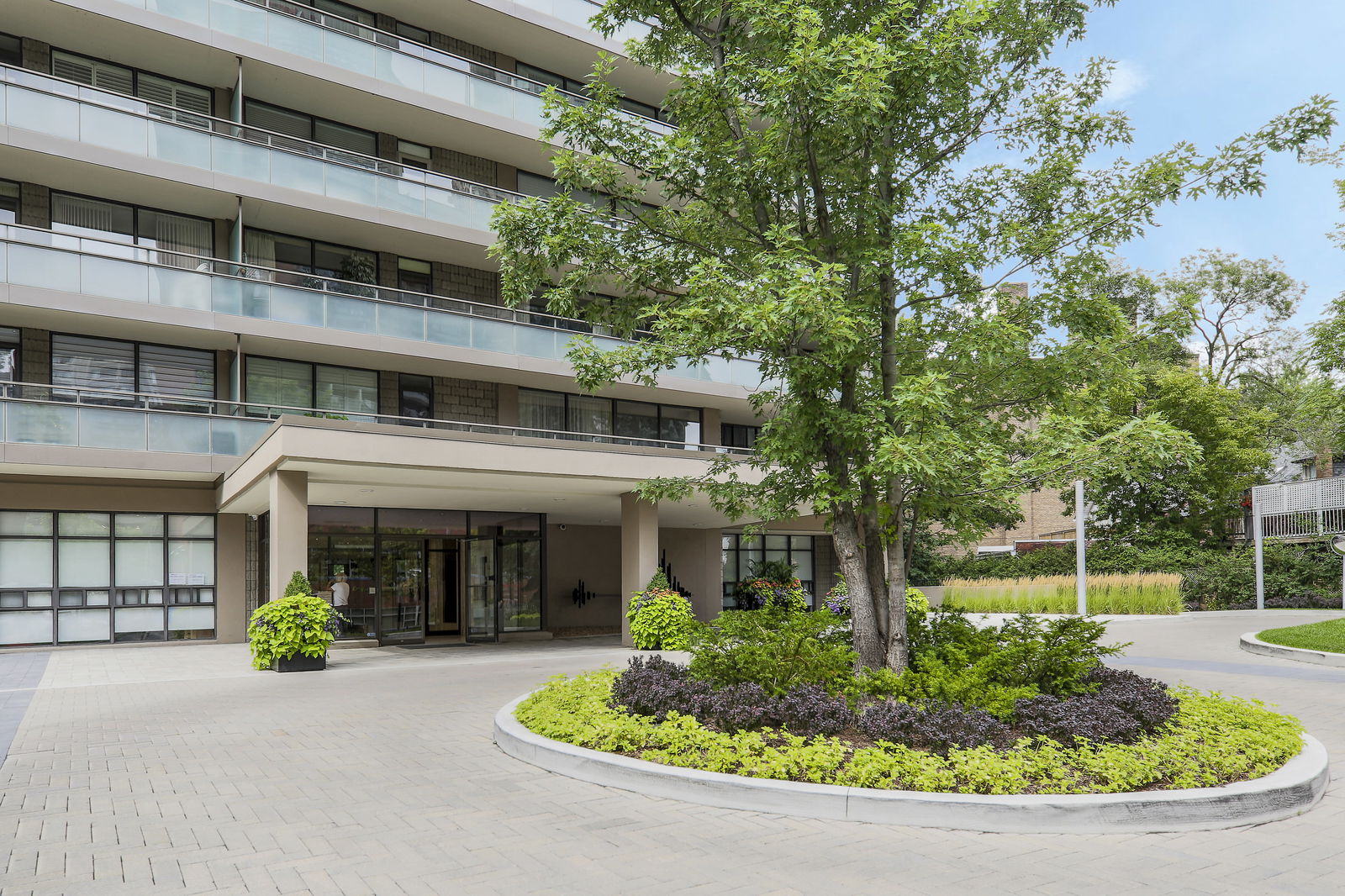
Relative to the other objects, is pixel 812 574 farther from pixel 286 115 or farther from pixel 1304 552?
pixel 286 115

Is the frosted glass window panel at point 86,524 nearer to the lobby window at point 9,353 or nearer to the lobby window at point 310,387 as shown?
the lobby window at point 9,353

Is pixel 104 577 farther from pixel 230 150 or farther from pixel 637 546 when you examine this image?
pixel 637 546

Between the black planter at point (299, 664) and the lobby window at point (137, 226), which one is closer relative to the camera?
the black planter at point (299, 664)

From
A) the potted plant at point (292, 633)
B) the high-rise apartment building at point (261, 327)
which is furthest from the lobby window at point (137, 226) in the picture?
the potted plant at point (292, 633)

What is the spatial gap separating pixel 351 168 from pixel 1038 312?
18.7 metres

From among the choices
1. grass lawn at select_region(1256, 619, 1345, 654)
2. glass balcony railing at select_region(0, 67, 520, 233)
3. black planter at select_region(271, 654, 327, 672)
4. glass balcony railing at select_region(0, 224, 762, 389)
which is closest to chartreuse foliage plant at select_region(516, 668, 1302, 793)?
black planter at select_region(271, 654, 327, 672)

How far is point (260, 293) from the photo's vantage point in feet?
71.3

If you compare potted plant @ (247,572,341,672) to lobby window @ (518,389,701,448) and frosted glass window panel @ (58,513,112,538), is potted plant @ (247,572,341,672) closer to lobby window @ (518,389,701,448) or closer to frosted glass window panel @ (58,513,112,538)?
frosted glass window panel @ (58,513,112,538)

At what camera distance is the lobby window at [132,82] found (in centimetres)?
2155

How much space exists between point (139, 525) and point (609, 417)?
41.0 feet

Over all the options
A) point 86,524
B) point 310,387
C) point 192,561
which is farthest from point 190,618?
point 310,387

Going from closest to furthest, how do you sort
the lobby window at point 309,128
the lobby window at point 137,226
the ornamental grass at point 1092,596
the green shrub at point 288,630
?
the green shrub at point 288,630 → the lobby window at point 137,226 → the lobby window at point 309,128 → the ornamental grass at point 1092,596

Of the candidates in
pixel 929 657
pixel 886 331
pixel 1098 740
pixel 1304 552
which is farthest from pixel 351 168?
pixel 1304 552

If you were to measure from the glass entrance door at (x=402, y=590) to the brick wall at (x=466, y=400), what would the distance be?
4423mm
